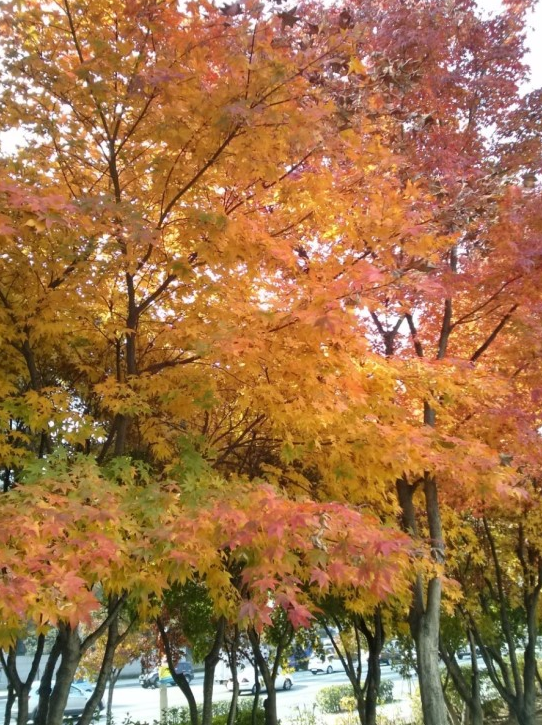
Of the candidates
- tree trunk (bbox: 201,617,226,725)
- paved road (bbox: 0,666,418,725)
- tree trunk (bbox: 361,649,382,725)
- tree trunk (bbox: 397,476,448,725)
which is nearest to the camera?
tree trunk (bbox: 397,476,448,725)

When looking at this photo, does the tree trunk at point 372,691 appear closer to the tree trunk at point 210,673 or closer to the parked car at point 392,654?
the parked car at point 392,654

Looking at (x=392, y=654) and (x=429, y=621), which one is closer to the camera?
(x=429, y=621)

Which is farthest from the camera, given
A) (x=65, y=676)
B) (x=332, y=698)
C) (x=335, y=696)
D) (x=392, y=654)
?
(x=335, y=696)

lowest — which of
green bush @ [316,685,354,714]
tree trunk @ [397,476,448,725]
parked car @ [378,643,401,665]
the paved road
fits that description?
the paved road

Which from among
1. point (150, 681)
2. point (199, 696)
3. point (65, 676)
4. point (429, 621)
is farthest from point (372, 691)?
point (150, 681)

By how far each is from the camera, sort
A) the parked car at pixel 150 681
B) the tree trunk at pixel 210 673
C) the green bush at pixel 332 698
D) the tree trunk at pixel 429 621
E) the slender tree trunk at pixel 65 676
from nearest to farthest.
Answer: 1. the slender tree trunk at pixel 65 676
2. the tree trunk at pixel 429 621
3. the tree trunk at pixel 210 673
4. the green bush at pixel 332 698
5. the parked car at pixel 150 681

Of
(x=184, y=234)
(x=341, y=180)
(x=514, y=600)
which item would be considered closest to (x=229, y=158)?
(x=184, y=234)

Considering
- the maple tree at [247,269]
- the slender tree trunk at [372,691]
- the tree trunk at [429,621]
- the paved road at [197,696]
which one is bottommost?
the paved road at [197,696]

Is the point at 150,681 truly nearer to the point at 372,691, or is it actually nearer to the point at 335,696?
the point at 335,696

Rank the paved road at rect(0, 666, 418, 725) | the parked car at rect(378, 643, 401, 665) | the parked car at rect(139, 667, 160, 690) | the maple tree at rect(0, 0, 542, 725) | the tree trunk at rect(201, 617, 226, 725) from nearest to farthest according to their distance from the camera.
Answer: the maple tree at rect(0, 0, 542, 725) < the tree trunk at rect(201, 617, 226, 725) < the parked car at rect(378, 643, 401, 665) < the paved road at rect(0, 666, 418, 725) < the parked car at rect(139, 667, 160, 690)

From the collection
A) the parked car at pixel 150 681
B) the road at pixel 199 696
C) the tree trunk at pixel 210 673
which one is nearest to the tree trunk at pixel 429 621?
the tree trunk at pixel 210 673

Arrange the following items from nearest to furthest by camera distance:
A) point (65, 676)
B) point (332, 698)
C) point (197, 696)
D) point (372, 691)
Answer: point (65, 676), point (372, 691), point (332, 698), point (197, 696)

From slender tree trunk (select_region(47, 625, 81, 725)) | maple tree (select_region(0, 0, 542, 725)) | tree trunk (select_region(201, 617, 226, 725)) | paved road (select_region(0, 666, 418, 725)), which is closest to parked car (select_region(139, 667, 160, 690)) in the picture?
paved road (select_region(0, 666, 418, 725))

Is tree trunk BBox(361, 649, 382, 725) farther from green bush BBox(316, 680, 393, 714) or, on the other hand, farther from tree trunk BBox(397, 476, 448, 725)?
green bush BBox(316, 680, 393, 714)
